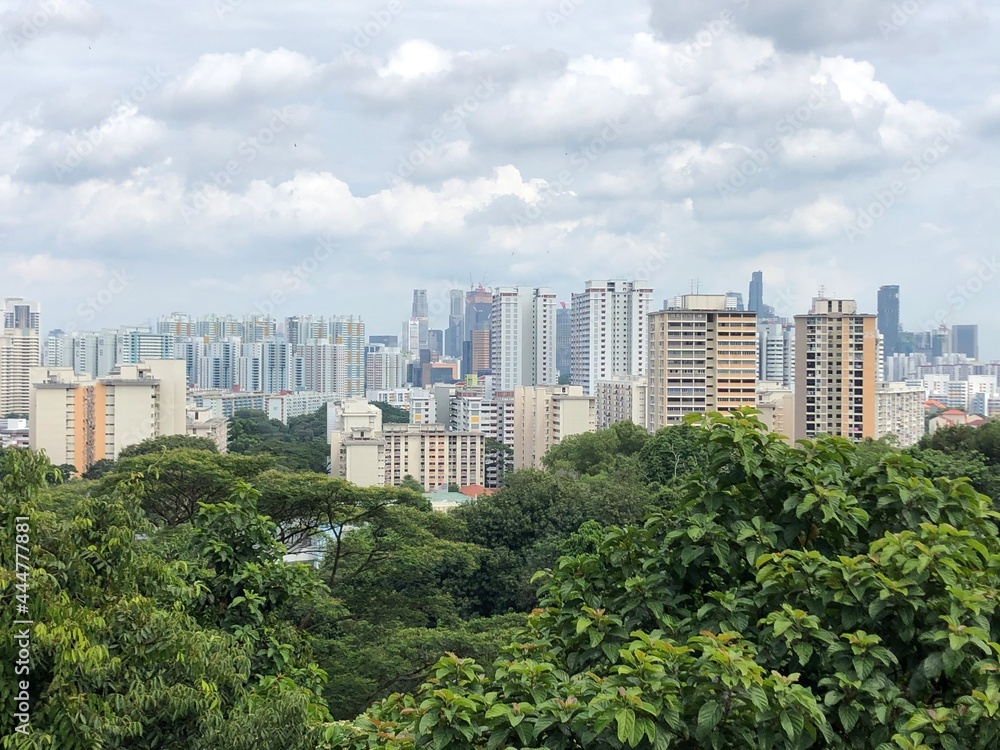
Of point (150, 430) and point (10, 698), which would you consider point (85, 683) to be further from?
point (150, 430)

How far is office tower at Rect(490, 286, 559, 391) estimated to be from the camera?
53.0 m

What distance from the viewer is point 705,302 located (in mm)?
27812

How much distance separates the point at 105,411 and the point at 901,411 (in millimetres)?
28272

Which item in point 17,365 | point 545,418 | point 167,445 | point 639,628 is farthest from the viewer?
point 17,365

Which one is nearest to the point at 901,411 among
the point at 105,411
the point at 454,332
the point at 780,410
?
the point at 780,410

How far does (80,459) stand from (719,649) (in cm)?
2843

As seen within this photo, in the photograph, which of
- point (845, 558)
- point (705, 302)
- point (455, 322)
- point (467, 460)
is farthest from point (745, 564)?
point (455, 322)

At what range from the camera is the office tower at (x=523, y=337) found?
5300 centimetres

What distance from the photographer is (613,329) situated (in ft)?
169

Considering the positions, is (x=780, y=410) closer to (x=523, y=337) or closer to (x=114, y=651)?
(x=523, y=337)

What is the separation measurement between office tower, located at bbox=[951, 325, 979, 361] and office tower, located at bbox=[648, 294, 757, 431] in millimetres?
44857

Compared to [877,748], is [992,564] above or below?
above

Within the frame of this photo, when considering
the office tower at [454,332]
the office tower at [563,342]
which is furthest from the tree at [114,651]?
the office tower at [454,332]

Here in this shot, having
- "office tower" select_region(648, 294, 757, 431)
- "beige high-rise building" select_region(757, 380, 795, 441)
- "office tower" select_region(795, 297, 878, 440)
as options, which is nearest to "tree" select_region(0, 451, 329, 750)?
"office tower" select_region(648, 294, 757, 431)
